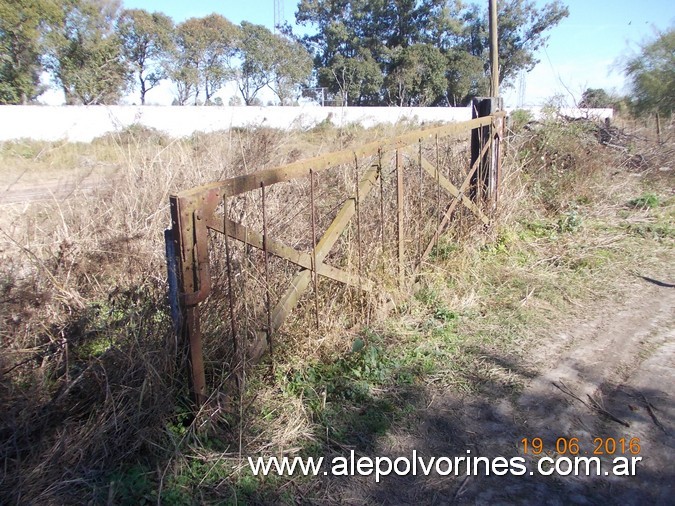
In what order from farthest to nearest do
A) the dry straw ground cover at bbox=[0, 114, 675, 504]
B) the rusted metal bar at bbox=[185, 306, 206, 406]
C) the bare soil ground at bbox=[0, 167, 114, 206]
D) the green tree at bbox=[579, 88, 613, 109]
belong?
1. the green tree at bbox=[579, 88, 613, 109]
2. the bare soil ground at bbox=[0, 167, 114, 206]
3. the rusted metal bar at bbox=[185, 306, 206, 406]
4. the dry straw ground cover at bbox=[0, 114, 675, 504]

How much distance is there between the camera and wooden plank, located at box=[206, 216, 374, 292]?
281cm

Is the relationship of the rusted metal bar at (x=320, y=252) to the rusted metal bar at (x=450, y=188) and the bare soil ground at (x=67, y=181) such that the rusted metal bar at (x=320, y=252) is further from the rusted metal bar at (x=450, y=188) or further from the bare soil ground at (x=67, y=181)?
the bare soil ground at (x=67, y=181)

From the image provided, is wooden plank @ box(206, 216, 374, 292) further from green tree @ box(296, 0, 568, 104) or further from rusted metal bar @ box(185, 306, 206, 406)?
green tree @ box(296, 0, 568, 104)

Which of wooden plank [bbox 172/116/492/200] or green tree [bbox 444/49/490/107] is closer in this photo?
wooden plank [bbox 172/116/492/200]

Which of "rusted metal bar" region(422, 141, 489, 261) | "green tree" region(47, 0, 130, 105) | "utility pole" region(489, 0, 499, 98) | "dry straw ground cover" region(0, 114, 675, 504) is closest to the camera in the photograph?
"dry straw ground cover" region(0, 114, 675, 504)

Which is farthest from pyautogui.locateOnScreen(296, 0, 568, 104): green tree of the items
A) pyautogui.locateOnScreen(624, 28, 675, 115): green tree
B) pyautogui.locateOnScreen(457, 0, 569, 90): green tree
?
pyautogui.locateOnScreen(624, 28, 675, 115): green tree

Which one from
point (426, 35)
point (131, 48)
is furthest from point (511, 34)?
point (131, 48)

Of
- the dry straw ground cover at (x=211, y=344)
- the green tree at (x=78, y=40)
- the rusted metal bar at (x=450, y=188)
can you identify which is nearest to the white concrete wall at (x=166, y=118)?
the dry straw ground cover at (x=211, y=344)

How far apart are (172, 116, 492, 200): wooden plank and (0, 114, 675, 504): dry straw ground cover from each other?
0.50 meters

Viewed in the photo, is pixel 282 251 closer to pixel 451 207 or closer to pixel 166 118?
pixel 451 207

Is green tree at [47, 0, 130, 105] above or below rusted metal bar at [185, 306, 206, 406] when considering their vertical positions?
above

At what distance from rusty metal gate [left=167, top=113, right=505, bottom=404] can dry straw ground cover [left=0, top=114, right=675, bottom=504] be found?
0.06 m

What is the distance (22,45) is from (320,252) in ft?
114
